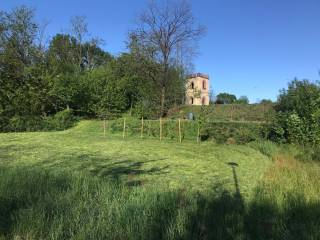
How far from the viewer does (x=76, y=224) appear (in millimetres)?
4723

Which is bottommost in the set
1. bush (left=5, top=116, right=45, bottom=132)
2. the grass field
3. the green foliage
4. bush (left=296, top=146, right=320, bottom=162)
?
bush (left=5, top=116, right=45, bottom=132)

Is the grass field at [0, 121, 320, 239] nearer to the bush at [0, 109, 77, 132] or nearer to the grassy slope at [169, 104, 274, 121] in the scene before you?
the bush at [0, 109, 77, 132]

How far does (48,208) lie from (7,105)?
992 inches

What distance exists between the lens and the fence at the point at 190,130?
74.2 feet

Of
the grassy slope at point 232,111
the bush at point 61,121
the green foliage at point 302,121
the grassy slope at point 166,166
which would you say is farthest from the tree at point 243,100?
the grassy slope at point 166,166

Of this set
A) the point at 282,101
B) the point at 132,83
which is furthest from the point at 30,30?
the point at 282,101

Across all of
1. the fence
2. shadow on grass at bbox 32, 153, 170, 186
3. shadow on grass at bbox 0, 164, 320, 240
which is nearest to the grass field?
shadow on grass at bbox 0, 164, 320, 240

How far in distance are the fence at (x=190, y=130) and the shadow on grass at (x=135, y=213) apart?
16.4 meters

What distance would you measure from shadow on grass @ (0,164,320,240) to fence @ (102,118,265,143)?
16.4 m

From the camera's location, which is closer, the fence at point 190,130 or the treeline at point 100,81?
the fence at point 190,130

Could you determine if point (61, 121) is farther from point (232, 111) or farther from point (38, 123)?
point (232, 111)

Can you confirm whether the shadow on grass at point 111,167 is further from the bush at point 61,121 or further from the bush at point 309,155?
the bush at point 61,121

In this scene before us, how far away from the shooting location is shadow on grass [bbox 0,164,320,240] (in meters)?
4.64

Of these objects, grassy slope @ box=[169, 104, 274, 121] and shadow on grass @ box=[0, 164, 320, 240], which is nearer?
shadow on grass @ box=[0, 164, 320, 240]
